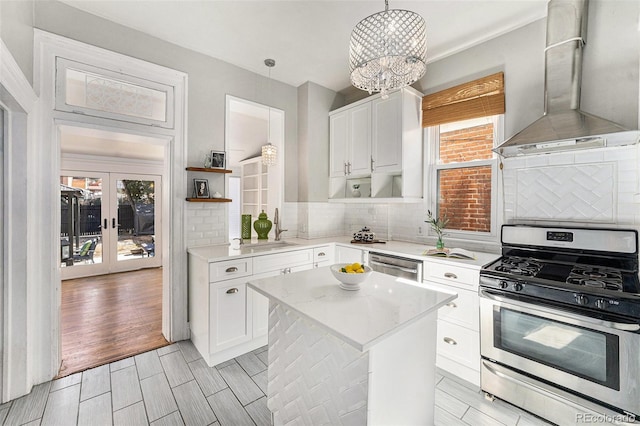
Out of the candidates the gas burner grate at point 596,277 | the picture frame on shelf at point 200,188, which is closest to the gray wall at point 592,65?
the gas burner grate at point 596,277

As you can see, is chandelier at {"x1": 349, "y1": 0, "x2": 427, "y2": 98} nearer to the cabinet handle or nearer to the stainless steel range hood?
the stainless steel range hood

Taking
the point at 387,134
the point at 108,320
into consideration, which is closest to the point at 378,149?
the point at 387,134

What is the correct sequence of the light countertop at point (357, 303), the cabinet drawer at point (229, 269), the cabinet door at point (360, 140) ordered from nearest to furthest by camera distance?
the light countertop at point (357, 303) → the cabinet drawer at point (229, 269) → the cabinet door at point (360, 140)

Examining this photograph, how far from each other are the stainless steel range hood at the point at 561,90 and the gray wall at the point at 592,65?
0.12 metres

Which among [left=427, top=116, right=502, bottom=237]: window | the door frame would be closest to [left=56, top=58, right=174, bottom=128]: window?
the door frame

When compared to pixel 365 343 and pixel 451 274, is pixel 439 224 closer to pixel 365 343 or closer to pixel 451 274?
pixel 451 274

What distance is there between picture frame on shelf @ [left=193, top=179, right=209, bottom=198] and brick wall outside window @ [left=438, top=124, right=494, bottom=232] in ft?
8.39

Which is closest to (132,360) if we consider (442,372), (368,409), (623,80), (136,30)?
(368,409)

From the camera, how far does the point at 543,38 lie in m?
2.37

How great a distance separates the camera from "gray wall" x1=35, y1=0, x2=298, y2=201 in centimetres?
227

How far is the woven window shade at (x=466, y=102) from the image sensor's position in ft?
8.53

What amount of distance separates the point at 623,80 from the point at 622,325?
5.79 ft

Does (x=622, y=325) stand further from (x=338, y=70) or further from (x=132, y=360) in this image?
(x=132, y=360)

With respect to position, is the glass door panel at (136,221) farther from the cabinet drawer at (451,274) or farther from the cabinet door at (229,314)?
the cabinet drawer at (451,274)
